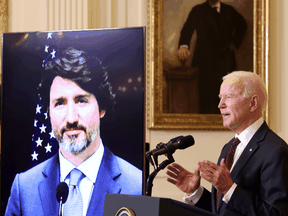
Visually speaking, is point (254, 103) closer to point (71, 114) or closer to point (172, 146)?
point (172, 146)

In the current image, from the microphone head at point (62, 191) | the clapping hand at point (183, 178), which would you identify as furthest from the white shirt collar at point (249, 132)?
the microphone head at point (62, 191)

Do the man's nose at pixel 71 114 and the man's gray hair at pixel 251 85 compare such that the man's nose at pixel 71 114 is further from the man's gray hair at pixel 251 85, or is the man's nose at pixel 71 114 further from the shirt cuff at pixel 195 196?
the man's gray hair at pixel 251 85

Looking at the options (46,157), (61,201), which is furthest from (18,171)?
(61,201)

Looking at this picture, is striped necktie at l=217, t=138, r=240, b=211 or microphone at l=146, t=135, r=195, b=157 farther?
striped necktie at l=217, t=138, r=240, b=211

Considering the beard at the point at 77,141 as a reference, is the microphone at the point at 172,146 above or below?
above

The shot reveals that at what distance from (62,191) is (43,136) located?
50 cm

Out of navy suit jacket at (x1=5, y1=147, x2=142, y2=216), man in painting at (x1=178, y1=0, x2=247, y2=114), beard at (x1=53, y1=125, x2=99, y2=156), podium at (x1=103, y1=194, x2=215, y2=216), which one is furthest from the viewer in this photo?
man in painting at (x1=178, y1=0, x2=247, y2=114)

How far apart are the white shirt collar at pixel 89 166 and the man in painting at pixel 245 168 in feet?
2.24

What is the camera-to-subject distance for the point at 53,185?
273 cm

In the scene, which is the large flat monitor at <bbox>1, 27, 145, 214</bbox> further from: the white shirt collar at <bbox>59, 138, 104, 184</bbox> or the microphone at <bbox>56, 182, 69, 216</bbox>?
the microphone at <bbox>56, 182, 69, 216</bbox>

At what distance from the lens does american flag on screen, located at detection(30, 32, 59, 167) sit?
281 cm

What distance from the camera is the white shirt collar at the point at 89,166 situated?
2.68m

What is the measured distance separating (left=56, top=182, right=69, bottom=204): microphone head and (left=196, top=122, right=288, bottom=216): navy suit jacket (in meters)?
1.23

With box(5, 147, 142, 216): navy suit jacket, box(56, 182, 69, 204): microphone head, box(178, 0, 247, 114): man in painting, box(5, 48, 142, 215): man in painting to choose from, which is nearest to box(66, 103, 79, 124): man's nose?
box(5, 48, 142, 215): man in painting
